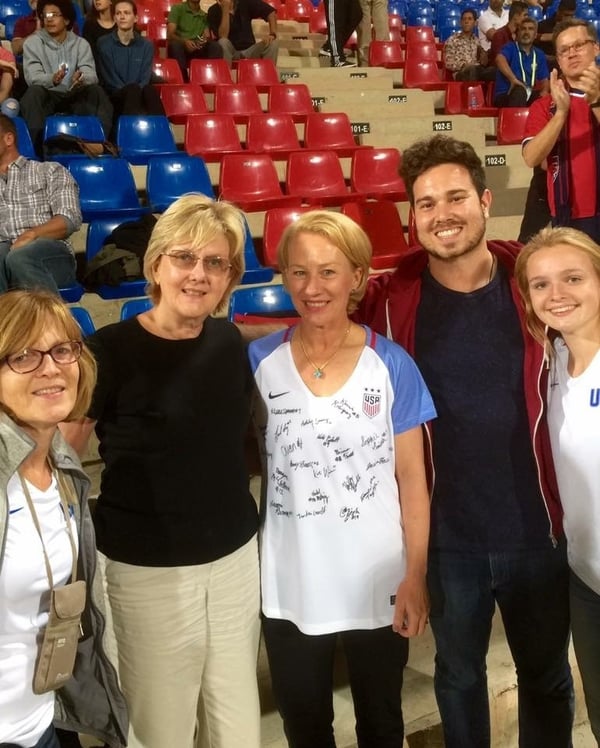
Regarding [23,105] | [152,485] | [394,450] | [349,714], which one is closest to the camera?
[152,485]

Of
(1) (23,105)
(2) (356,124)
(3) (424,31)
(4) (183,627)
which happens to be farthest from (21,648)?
(3) (424,31)

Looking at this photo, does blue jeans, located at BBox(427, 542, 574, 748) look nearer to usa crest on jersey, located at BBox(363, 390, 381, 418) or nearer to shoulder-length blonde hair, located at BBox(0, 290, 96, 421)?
usa crest on jersey, located at BBox(363, 390, 381, 418)

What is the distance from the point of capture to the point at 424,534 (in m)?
1.50

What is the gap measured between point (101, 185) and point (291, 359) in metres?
3.14

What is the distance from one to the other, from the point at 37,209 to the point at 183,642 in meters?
2.64

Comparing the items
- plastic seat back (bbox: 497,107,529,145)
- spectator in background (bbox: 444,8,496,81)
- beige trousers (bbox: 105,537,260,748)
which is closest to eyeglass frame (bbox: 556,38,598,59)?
beige trousers (bbox: 105,537,260,748)

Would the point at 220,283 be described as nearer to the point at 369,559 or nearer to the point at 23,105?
the point at 369,559

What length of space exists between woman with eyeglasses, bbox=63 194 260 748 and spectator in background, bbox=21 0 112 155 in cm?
364

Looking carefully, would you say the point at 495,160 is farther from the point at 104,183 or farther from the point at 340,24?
the point at 104,183

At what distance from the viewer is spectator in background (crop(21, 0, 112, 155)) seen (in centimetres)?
468

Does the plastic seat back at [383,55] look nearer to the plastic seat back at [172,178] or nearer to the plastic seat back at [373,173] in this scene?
the plastic seat back at [373,173]

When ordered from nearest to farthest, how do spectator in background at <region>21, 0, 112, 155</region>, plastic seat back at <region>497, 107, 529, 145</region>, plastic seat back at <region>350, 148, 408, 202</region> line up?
spectator in background at <region>21, 0, 112, 155</region>
plastic seat back at <region>350, 148, 408, 202</region>
plastic seat back at <region>497, 107, 529, 145</region>

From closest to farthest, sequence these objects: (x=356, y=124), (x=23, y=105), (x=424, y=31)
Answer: (x=23, y=105) → (x=356, y=124) → (x=424, y=31)

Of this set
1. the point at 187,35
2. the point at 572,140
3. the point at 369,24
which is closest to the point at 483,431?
the point at 572,140
